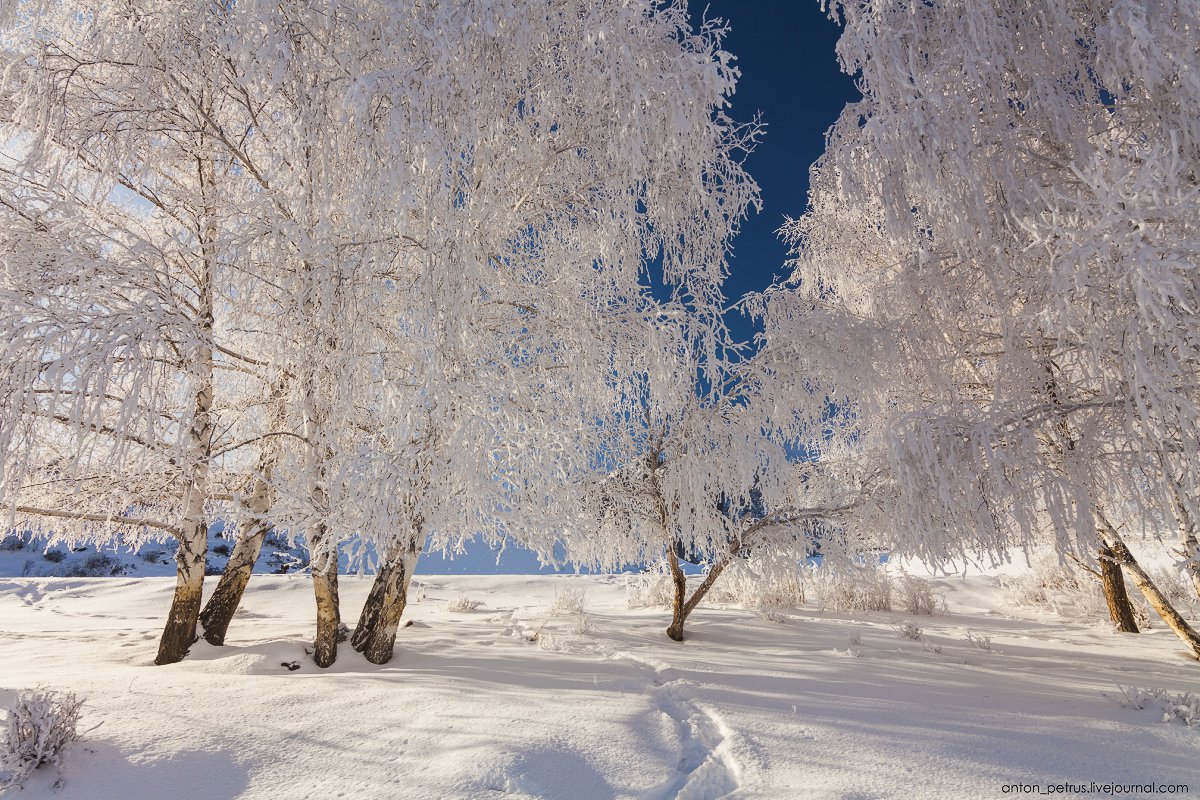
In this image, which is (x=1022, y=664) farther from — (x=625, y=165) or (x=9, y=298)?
(x=9, y=298)

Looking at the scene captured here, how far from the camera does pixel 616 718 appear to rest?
3311 millimetres

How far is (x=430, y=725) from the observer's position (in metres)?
3.11

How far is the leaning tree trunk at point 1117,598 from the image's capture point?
23.0 feet

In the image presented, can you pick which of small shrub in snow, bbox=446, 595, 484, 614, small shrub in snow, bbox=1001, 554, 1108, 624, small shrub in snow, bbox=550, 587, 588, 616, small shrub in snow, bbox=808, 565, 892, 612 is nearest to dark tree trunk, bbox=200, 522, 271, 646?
small shrub in snow, bbox=446, 595, 484, 614

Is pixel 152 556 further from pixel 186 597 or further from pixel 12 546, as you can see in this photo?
pixel 186 597

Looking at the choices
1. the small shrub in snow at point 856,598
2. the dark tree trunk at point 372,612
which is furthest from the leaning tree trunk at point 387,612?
the small shrub in snow at point 856,598

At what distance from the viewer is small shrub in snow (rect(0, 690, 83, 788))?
239 cm

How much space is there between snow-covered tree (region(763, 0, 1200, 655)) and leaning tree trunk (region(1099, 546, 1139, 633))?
2129mm

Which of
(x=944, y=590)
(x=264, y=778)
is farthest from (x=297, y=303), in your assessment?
(x=944, y=590)

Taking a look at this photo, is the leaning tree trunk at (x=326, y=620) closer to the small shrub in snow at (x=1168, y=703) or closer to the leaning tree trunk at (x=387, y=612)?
the leaning tree trunk at (x=387, y=612)

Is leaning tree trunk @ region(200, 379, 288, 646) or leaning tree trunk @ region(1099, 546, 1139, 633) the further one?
leaning tree trunk @ region(1099, 546, 1139, 633)

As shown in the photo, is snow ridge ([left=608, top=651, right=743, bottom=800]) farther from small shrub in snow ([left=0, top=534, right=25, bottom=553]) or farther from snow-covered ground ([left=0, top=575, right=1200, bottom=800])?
small shrub in snow ([left=0, top=534, right=25, bottom=553])

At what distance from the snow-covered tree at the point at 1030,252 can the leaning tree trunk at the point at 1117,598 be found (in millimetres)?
2129

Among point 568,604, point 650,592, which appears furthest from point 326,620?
point 650,592
